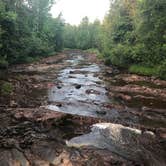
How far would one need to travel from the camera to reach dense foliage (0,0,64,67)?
27.0 m

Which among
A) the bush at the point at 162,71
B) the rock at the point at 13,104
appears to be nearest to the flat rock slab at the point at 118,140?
the rock at the point at 13,104

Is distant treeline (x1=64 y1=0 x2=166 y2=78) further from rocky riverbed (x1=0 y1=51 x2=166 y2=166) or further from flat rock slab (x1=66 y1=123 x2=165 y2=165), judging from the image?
flat rock slab (x1=66 y1=123 x2=165 y2=165)

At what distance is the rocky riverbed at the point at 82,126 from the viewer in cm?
790

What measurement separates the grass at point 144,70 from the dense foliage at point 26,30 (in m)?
12.9

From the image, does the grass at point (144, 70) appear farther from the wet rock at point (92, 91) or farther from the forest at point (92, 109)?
the wet rock at point (92, 91)

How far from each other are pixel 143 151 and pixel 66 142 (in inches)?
101

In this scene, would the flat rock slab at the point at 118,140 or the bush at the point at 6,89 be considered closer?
the flat rock slab at the point at 118,140

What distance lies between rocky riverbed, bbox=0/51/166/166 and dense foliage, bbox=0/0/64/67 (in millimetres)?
10161

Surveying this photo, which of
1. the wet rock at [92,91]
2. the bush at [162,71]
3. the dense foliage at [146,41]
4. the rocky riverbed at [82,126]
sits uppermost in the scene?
the dense foliage at [146,41]

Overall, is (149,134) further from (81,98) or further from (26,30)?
(26,30)

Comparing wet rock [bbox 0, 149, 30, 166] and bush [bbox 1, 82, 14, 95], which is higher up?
wet rock [bbox 0, 149, 30, 166]

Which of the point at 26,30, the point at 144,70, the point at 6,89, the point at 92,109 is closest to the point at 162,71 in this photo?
the point at 144,70

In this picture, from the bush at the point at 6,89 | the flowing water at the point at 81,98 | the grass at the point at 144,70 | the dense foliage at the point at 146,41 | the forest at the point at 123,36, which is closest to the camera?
the flowing water at the point at 81,98

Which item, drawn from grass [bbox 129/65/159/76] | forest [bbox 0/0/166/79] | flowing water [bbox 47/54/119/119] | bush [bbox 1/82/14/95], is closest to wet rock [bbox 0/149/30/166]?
flowing water [bbox 47/54/119/119]
